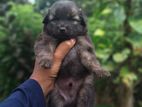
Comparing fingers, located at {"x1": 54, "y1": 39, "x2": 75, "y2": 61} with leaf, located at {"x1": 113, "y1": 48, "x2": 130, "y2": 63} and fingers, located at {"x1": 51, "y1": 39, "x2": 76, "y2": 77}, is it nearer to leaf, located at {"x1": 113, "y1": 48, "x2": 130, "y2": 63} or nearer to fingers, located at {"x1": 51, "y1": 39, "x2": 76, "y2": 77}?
fingers, located at {"x1": 51, "y1": 39, "x2": 76, "y2": 77}

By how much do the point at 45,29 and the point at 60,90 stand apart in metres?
0.41

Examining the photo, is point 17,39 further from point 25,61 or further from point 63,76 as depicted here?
point 63,76

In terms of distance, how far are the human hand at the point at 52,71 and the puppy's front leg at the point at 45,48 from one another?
3cm

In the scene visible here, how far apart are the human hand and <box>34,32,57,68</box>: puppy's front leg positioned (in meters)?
0.03

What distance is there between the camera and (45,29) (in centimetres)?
342

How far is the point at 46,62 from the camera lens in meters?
3.31

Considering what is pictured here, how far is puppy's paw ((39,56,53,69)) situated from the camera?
10.8ft

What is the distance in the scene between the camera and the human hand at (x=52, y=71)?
3.35 m

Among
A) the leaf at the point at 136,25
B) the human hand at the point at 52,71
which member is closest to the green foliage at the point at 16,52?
the leaf at the point at 136,25

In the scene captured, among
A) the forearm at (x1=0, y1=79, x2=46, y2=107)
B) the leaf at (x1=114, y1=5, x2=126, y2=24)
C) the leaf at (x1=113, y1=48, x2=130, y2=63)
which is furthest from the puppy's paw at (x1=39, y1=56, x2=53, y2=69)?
the leaf at (x1=113, y1=48, x2=130, y2=63)

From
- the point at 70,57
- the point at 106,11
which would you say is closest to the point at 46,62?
the point at 70,57

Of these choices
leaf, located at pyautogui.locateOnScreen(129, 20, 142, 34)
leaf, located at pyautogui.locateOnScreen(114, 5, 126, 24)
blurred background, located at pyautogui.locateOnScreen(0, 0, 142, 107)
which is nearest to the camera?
leaf, located at pyautogui.locateOnScreen(129, 20, 142, 34)

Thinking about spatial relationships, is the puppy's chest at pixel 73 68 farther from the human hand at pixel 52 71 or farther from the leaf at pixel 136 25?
the leaf at pixel 136 25

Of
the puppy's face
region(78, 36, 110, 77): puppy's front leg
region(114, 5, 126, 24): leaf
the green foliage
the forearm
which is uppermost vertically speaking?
the puppy's face
